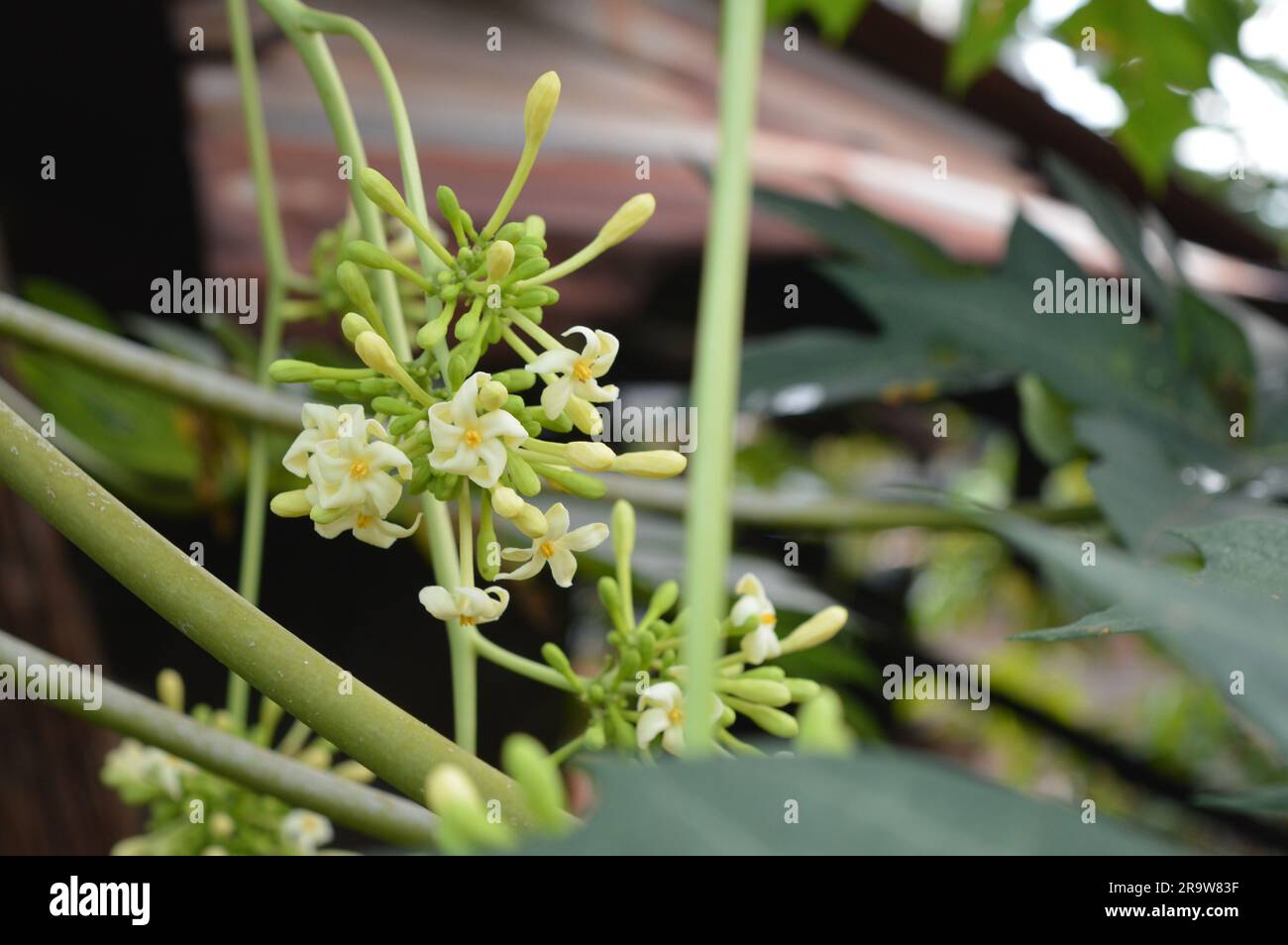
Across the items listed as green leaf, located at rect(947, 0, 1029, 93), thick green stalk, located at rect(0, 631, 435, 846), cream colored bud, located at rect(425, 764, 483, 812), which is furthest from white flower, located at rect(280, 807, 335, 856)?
green leaf, located at rect(947, 0, 1029, 93)

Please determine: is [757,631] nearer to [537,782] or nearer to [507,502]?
[507,502]

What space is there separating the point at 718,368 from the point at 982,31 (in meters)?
1.07

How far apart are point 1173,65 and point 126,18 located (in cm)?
104

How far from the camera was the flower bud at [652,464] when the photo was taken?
382 mm

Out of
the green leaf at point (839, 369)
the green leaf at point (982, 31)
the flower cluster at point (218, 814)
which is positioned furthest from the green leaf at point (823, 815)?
the green leaf at point (982, 31)

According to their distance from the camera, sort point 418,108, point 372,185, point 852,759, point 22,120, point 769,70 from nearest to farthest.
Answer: point 852,759 → point 372,185 → point 22,120 → point 418,108 → point 769,70

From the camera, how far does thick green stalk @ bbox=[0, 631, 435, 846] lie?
1.13 feet

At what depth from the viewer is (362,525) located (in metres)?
0.37

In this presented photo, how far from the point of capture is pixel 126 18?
997 mm

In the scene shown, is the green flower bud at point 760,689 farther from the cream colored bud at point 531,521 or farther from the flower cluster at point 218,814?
the flower cluster at point 218,814

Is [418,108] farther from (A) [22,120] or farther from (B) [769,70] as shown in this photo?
(B) [769,70]

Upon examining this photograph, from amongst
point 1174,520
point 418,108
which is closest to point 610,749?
point 1174,520

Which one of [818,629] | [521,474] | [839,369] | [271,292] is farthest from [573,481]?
[839,369]

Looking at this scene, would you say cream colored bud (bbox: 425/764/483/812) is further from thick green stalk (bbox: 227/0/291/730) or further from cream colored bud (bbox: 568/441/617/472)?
thick green stalk (bbox: 227/0/291/730)
